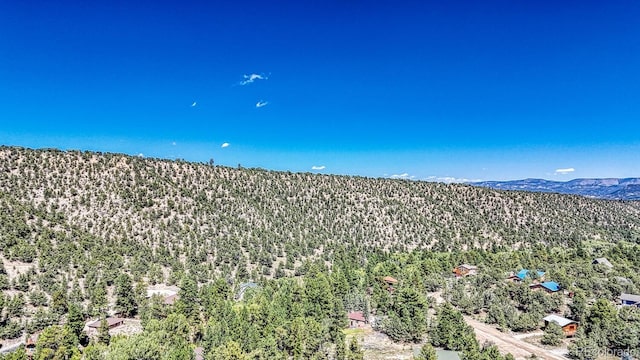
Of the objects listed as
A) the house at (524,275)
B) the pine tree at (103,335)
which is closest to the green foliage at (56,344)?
the pine tree at (103,335)

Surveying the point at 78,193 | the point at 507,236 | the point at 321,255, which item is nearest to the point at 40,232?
the point at 78,193

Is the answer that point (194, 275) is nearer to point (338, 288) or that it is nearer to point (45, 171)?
point (338, 288)

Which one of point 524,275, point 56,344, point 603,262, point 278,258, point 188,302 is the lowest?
point 524,275

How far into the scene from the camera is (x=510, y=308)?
60094mm

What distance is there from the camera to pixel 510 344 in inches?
2050

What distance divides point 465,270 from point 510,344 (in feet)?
115

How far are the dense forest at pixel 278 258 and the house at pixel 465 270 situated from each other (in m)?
1.88

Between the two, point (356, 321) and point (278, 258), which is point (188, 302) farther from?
point (278, 258)

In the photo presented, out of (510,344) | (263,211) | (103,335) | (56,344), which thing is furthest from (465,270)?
(56,344)

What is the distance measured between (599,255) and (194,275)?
93.9 metres

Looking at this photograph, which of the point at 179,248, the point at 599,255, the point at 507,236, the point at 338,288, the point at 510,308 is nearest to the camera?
the point at 510,308

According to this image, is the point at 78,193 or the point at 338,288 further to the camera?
the point at 78,193

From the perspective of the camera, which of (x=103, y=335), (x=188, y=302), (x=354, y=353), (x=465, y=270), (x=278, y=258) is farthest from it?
(x=278, y=258)

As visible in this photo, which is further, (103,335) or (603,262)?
(603,262)
